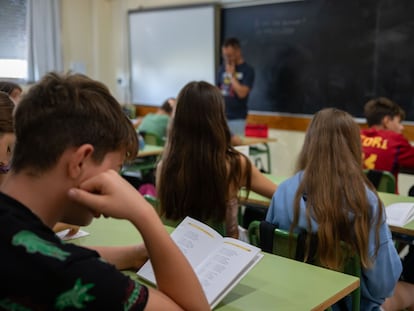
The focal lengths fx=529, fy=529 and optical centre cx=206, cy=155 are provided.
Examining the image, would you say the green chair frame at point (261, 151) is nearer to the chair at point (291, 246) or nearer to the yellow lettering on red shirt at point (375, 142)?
the yellow lettering on red shirt at point (375, 142)

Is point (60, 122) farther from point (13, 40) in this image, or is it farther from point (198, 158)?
point (13, 40)

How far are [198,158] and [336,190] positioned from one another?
0.63m

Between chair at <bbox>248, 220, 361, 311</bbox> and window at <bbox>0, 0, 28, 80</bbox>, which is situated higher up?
window at <bbox>0, 0, 28, 80</bbox>

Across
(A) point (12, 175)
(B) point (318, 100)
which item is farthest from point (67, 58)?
(A) point (12, 175)

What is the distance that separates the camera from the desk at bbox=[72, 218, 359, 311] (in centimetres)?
135

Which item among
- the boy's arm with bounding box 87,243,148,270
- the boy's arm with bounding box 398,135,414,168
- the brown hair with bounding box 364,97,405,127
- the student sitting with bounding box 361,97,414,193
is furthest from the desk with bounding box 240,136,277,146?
the boy's arm with bounding box 87,243,148,270

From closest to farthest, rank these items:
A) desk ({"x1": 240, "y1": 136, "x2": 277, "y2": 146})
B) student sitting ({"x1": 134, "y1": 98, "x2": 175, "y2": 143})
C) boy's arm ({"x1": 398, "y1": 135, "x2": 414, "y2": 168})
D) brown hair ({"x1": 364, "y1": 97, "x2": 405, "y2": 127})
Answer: boy's arm ({"x1": 398, "y1": 135, "x2": 414, "y2": 168})
brown hair ({"x1": 364, "y1": 97, "x2": 405, "y2": 127})
desk ({"x1": 240, "y1": 136, "x2": 277, "y2": 146})
student sitting ({"x1": 134, "y1": 98, "x2": 175, "y2": 143})

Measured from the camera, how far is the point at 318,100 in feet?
18.4

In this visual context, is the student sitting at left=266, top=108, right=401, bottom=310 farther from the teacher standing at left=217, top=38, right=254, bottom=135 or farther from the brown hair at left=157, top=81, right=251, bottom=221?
the teacher standing at left=217, top=38, right=254, bottom=135

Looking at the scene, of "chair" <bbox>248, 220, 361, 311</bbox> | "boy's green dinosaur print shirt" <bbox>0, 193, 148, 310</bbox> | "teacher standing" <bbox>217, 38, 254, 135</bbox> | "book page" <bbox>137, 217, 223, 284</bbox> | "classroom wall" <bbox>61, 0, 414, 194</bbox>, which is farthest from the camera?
"classroom wall" <bbox>61, 0, 414, 194</bbox>

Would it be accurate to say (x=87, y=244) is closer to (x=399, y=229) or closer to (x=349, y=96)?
(x=399, y=229)

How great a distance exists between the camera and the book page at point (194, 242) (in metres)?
1.40

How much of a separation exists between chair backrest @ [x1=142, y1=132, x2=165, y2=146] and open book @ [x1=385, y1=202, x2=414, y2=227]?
3.05 m

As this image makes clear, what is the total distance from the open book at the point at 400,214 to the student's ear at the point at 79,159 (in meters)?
1.74
